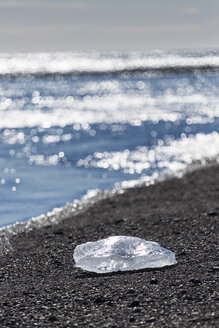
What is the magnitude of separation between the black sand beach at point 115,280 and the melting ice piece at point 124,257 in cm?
12

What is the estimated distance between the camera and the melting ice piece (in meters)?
9.23

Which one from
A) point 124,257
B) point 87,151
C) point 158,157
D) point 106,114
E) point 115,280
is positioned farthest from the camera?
point 106,114

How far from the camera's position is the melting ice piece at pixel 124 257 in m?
9.23

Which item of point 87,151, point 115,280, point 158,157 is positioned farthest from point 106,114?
point 115,280

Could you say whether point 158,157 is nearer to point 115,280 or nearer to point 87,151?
point 87,151

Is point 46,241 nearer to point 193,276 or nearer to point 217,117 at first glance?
point 193,276

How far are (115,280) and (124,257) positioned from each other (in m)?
0.46

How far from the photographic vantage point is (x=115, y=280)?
29.1 ft

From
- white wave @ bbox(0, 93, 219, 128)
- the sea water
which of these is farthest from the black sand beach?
white wave @ bbox(0, 93, 219, 128)

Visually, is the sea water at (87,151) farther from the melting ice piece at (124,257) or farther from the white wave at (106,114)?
the melting ice piece at (124,257)

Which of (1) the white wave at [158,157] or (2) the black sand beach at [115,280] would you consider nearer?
(2) the black sand beach at [115,280]

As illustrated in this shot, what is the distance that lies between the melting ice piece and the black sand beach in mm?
118

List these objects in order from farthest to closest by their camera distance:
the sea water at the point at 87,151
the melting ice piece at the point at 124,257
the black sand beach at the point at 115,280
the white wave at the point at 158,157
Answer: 1. the white wave at the point at 158,157
2. the sea water at the point at 87,151
3. the melting ice piece at the point at 124,257
4. the black sand beach at the point at 115,280

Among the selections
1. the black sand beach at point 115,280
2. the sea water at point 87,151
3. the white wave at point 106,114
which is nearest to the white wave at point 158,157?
the sea water at point 87,151
